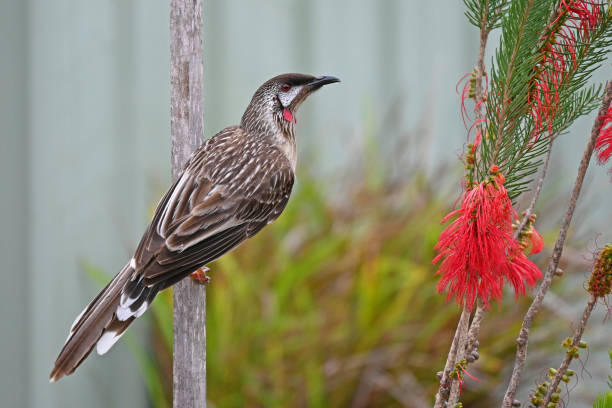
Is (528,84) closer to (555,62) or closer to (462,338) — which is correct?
(555,62)

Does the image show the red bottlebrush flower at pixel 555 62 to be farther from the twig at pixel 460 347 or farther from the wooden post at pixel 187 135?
the wooden post at pixel 187 135

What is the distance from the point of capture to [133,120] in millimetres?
2207

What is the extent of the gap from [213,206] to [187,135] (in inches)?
9.0

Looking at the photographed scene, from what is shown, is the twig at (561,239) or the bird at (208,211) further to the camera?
the bird at (208,211)

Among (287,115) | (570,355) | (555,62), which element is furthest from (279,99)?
(570,355)

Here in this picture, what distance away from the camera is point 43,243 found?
2012 mm

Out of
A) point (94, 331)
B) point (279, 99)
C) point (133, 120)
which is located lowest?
point (94, 331)

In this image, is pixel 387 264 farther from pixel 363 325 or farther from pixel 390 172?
pixel 390 172

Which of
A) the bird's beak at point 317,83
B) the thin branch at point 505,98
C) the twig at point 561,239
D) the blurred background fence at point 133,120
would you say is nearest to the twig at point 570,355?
the twig at point 561,239

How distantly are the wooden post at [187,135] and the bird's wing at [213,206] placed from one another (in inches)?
2.8

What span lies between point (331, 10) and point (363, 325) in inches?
44.0

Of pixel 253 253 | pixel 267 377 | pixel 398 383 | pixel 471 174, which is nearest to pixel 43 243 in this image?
pixel 253 253

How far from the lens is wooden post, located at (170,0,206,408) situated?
88 centimetres

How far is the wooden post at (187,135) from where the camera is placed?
34.8 inches
